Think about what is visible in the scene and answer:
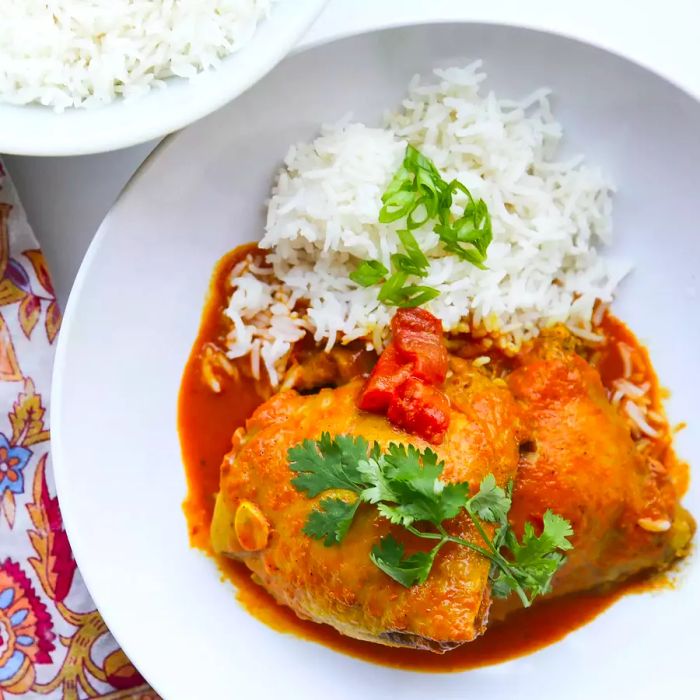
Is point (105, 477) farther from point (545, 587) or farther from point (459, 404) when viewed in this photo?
point (545, 587)

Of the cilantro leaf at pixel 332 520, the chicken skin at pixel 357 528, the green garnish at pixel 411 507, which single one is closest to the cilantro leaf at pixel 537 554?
the green garnish at pixel 411 507

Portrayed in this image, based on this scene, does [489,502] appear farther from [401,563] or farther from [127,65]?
[127,65]

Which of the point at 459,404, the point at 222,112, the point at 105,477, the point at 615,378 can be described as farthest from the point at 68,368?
the point at 615,378

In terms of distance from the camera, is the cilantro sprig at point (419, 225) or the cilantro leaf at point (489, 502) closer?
the cilantro leaf at point (489, 502)

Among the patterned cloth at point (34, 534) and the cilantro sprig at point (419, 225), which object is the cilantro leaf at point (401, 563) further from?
the patterned cloth at point (34, 534)

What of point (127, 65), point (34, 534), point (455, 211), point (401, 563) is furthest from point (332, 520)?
point (127, 65)
